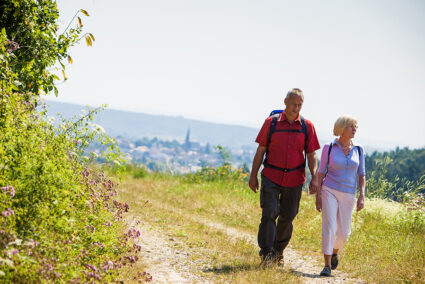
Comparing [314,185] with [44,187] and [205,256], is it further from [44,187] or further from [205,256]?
[44,187]

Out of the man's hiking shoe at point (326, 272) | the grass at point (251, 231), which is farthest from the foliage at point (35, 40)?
the man's hiking shoe at point (326, 272)

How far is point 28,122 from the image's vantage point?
4.35m

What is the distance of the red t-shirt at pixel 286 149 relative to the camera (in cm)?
552

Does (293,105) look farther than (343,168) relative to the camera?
No

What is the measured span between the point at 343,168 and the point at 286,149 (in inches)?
33.7

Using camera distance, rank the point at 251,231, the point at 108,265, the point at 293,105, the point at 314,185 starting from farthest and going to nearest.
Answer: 1. the point at 251,231
2. the point at 314,185
3. the point at 293,105
4. the point at 108,265

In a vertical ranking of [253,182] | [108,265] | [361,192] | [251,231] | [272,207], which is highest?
[361,192]

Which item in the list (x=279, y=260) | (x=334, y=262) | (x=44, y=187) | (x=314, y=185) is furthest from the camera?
(x=334, y=262)

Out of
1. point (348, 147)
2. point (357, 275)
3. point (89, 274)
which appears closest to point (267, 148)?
point (348, 147)

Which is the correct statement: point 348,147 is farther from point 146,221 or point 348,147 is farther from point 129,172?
point 129,172

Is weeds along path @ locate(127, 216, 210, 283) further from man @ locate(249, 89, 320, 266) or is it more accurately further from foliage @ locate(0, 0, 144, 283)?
man @ locate(249, 89, 320, 266)

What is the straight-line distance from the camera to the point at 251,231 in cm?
875

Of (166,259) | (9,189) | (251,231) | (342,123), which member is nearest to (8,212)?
(9,189)

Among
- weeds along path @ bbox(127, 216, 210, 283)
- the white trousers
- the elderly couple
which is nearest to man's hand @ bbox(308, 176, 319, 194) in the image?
Result: the elderly couple
